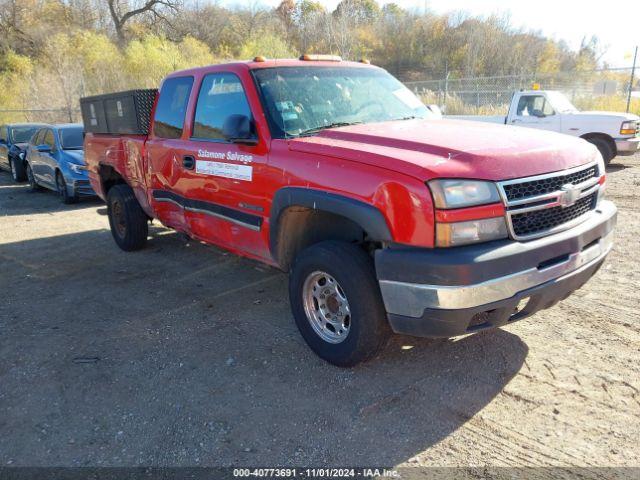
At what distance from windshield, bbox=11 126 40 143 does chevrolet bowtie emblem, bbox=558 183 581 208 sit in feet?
46.8

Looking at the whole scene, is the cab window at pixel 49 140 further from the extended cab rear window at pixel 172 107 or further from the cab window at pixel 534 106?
the cab window at pixel 534 106

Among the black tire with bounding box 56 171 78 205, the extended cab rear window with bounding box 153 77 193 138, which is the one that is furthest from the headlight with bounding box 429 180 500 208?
the black tire with bounding box 56 171 78 205

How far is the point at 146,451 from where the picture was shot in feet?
8.81

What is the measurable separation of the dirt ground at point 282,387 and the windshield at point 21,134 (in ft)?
34.4

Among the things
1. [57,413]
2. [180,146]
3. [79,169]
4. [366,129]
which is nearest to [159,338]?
[57,413]

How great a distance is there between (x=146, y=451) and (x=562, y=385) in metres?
2.43

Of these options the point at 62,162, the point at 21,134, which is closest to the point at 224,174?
the point at 62,162

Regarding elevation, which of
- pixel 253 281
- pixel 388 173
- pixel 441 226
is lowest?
pixel 253 281

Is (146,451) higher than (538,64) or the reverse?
the reverse

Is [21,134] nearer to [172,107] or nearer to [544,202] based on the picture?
[172,107]

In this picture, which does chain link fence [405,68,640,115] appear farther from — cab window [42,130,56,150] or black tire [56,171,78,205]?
black tire [56,171,78,205]

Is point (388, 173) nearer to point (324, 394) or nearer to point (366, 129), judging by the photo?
point (366, 129)

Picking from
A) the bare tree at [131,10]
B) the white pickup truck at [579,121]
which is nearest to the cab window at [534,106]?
the white pickup truck at [579,121]

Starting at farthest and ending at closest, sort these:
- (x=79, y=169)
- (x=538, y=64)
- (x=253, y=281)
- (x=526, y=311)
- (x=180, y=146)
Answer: (x=538, y=64) < (x=79, y=169) < (x=253, y=281) < (x=180, y=146) < (x=526, y=311)
